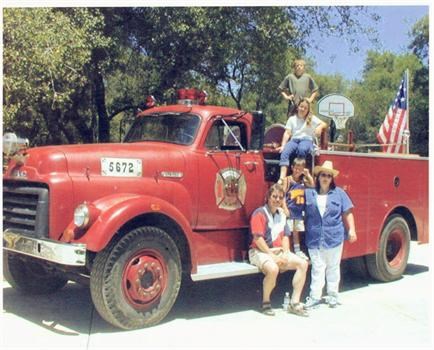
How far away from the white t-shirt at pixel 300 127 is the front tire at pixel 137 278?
2118mm

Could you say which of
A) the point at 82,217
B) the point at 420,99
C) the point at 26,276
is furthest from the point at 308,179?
the point at 420,99

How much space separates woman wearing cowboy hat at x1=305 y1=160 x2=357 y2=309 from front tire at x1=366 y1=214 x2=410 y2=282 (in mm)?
1626

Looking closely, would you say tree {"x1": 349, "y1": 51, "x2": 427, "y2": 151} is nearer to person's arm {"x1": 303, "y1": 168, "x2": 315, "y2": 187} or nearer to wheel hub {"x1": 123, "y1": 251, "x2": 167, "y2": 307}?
person's arm {"x1": 303, "y1": 168, "x2": 315, "y2": 187}

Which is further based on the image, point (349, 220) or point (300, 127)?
point (300, 127)

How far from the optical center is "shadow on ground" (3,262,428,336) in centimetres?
615

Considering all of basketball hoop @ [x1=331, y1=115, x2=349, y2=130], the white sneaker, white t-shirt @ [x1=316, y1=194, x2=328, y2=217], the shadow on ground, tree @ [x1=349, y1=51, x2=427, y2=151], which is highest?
tree @ [x1=349, y1=51, x2=427, y2=151]

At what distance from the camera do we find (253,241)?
22.0 feet

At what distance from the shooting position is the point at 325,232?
275 inches

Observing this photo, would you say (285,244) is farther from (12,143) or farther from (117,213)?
(12,143)

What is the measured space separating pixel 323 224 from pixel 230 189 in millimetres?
1100

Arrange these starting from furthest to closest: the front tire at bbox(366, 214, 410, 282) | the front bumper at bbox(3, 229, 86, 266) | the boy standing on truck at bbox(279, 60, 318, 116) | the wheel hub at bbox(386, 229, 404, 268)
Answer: the wheel hub at bbox(386, 229, 404, 268)
the front tire at bbox(366, 214, 410, 282)
the boy standing on truck at bbox(279, 60, 318, 116)
the front bumper at bbox(3, 229, 86, 266)

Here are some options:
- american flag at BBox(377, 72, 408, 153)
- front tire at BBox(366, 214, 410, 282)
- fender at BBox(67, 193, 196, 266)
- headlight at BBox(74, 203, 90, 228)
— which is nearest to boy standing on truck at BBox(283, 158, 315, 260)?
fender at BBox(67, 193, 196, 266)

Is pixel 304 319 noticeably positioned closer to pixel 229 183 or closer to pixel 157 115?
pixel 229 183

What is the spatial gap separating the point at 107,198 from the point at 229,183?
5.03 feet
